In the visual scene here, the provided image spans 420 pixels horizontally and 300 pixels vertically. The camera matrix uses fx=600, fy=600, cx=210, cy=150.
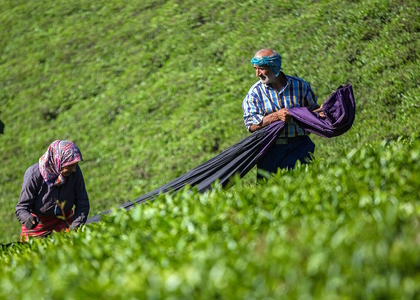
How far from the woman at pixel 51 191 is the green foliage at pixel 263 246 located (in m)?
1.71

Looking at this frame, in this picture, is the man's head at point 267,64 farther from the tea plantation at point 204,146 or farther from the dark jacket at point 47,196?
the dark jacket at point 47,196

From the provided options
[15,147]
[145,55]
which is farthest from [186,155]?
[15,147]

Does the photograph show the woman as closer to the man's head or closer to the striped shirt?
the striped shirt

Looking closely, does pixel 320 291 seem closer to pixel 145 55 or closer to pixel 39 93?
pixel 145 55

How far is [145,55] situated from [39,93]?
304 centimetres

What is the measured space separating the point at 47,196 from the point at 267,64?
2.71 m

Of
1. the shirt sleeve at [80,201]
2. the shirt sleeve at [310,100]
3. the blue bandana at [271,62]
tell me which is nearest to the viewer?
the blue bandana at [271,62]

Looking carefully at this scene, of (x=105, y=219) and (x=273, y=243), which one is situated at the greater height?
(x=273, y=243)

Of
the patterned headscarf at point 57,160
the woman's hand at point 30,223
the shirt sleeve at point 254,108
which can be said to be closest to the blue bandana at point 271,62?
the shirt sleeve at point 254,108

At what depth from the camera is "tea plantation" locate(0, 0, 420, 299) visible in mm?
2729

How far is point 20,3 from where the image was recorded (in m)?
19.2

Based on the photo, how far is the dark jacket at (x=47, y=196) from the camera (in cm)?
634

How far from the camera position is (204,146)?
433 inches

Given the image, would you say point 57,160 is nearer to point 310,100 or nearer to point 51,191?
point 51,191
